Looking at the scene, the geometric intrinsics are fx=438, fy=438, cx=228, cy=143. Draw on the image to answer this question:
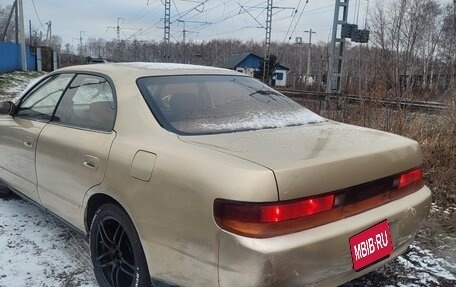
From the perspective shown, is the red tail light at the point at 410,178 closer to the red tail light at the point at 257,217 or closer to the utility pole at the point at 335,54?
the red tail light at the point at 257,217

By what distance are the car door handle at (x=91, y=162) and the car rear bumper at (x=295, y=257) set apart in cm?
109

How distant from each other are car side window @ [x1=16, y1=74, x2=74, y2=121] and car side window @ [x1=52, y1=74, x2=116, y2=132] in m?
0.13

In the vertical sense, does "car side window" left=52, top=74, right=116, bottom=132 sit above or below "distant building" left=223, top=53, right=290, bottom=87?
below

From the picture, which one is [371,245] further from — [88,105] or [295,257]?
[88,105]

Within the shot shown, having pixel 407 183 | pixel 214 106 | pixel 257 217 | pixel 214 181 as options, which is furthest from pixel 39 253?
pixel 407 183

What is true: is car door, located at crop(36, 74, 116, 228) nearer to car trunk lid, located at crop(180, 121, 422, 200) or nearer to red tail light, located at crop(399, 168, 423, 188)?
car trunk lid, located at crop(180, 121, 422, 200)

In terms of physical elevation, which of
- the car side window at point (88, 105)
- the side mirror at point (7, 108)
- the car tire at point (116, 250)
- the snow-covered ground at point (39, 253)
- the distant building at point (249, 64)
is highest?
the distant building at point (249, 64)

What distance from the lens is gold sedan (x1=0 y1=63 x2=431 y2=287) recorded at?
1.90m

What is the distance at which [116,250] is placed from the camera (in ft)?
8.55

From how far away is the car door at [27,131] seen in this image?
11.2ft

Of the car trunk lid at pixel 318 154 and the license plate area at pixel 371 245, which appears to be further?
the license plate area at pixel 371 245

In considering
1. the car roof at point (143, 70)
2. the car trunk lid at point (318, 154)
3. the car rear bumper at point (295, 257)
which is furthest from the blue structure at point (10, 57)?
the car rear bumper at point (295, 257)

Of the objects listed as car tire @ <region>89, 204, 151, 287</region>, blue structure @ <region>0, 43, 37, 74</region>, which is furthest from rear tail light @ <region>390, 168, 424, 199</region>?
blue structure @ <region>0, 43, 37, 74</region>

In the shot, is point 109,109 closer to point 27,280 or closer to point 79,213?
point 79,213
